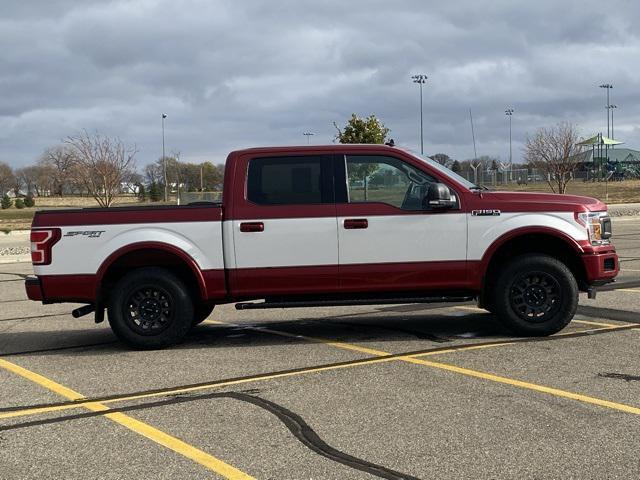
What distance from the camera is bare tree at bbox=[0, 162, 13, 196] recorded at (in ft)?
345

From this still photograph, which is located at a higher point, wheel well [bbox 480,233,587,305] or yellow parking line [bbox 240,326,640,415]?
wheel well [bbox 480,233,587,305]

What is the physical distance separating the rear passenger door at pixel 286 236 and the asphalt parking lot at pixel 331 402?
706 mm

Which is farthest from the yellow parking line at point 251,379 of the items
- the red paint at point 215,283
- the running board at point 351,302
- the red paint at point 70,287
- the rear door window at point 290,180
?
the red paint at point 70,287

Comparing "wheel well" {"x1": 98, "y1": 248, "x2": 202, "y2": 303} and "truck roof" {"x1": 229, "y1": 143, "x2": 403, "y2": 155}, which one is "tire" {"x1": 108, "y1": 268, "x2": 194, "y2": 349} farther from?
"truck roof" {"x1": 229, "y1": 143, "x2": 403, "y2": 155}

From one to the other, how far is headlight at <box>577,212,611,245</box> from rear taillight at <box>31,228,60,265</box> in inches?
212

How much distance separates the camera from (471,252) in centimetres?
707

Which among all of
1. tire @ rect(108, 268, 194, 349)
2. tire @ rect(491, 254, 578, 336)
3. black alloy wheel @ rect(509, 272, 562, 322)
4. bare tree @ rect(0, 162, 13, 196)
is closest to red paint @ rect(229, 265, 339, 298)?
tire @ rect(108, 268, 194, 349)

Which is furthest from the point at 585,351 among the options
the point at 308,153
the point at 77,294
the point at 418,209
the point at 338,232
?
the point at 77,294

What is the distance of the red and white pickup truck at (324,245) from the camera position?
23.0ft

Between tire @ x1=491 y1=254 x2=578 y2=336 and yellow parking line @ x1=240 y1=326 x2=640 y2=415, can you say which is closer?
yellow parking line @ x1=240 y1=326 x2=640 y2=415

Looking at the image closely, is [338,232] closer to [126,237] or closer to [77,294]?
[126,237]

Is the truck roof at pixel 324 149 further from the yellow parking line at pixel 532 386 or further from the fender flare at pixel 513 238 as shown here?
the yellow parking line at pixel 532 386

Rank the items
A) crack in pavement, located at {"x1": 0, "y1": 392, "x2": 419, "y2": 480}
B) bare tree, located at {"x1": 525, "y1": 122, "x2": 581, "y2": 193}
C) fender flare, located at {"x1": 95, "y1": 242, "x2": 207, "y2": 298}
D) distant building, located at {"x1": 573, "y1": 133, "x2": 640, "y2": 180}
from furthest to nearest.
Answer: distant building, located at {"x1": 573, "y1": 133, "x2": 640, "y2": 180}
bare tree, located at {"x1": 525, "y1": 122, "x2": 581, "y2": 193}
fender flare, located at {"x1": 95, "y1": 242, "x2": 207, "y2": 298}
crack in pavement, located at {"x1": 0, "y1": 392, "x2": 419, "y2": 480}

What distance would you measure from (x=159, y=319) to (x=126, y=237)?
3.04ft
